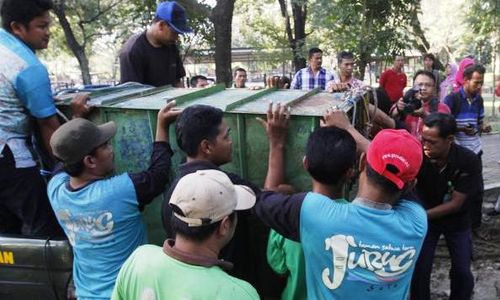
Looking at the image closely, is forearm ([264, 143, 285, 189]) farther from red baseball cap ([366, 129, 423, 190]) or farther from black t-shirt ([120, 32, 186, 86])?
black t-shirt ([120, 32, 186, 86])

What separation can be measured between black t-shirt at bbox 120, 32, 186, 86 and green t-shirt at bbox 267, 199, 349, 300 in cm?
194

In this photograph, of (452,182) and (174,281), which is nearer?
(174,281)

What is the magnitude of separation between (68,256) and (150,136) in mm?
861

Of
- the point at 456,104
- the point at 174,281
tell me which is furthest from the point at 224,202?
the point at 456,104

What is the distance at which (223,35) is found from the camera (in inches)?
303

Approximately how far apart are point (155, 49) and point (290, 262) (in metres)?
2.19

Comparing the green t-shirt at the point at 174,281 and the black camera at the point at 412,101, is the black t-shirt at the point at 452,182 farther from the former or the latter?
the green t-shirt at the point at 174,281

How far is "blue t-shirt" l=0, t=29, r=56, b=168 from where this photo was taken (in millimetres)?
2521

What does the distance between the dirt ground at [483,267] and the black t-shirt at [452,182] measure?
109cm

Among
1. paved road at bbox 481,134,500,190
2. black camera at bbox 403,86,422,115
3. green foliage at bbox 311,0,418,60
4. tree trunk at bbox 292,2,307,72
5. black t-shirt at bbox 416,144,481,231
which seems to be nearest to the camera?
black t-shirt at bbox 416,144,481,231

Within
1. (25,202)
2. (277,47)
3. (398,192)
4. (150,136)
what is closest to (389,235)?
(398,192)

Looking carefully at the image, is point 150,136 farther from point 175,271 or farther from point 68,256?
point 175,271

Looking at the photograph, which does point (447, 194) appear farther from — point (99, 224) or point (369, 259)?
point (99, 224)

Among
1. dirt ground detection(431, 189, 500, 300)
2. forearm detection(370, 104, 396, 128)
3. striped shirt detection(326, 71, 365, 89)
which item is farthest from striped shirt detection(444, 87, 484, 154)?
forearm detection(370, 104, 396, 128)
